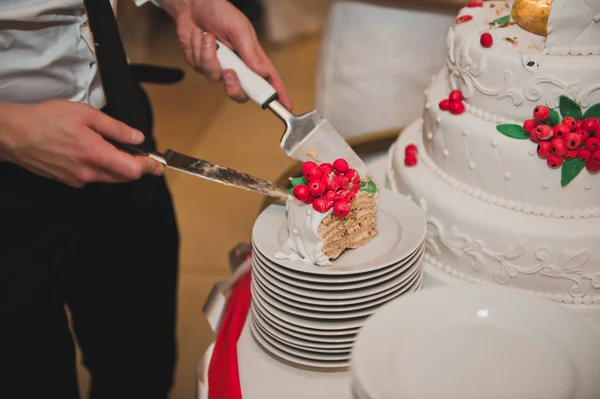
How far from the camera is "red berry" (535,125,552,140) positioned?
4.60ft

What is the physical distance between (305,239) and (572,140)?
23.8 inches

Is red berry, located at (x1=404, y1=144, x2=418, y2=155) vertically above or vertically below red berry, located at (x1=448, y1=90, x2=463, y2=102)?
below

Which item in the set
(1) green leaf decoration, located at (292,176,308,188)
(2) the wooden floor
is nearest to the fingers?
(1) green leaf decoration, located at (292,176,308,188)

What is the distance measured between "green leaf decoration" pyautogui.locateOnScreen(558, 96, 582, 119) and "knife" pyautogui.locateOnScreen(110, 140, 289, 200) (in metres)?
0.63

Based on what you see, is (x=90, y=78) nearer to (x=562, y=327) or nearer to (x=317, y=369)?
(x=317, y=369)

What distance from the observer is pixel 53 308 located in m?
1.76

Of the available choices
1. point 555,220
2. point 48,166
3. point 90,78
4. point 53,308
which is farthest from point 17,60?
point 555,220

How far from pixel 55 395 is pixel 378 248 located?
41.7 inches

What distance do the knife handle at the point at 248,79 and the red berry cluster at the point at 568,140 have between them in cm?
65

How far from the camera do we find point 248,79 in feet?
5.60

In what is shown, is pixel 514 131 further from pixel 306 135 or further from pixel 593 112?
pixel 306 135

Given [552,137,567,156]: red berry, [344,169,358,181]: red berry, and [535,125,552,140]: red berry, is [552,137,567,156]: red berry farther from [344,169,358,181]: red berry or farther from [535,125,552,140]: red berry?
[344,169,358,181]: red berry

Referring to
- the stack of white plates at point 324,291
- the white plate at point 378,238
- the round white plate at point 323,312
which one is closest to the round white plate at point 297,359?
the stack of white plates at point 324,291

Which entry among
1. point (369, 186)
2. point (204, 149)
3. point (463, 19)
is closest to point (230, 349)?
point (369, 186)
